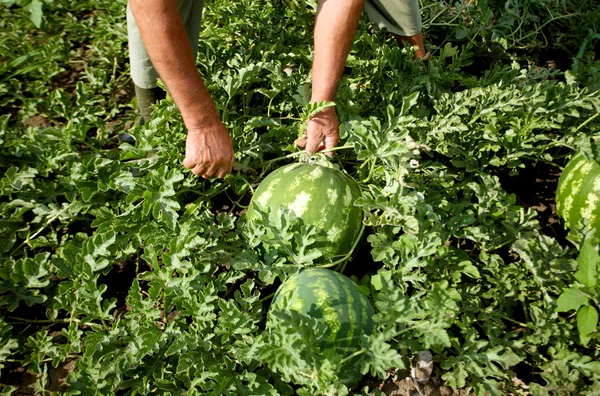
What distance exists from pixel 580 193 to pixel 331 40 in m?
1.38

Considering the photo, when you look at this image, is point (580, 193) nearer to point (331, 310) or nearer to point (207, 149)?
point (331, 310)

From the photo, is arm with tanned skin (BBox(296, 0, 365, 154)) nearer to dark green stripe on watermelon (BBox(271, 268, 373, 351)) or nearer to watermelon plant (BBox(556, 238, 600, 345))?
dark green stripe on watermelon (BBox(271, 268, 373, 351))

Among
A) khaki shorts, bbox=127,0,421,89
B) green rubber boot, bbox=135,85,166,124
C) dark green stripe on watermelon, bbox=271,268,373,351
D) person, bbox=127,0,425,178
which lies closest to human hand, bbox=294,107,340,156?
person, bbox=127,0,425,178

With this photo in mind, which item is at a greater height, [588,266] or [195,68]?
[195,68]

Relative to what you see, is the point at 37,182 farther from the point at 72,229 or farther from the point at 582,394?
the point at 582,394

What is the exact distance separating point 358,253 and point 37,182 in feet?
5.81

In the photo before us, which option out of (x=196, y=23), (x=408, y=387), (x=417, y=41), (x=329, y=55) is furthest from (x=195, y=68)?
(x=417, y=41)

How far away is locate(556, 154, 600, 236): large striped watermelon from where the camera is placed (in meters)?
2.34

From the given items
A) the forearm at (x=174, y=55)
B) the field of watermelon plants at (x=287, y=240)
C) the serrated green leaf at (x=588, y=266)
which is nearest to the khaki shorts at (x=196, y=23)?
the field of watermelon plants at (x=287, y=240)

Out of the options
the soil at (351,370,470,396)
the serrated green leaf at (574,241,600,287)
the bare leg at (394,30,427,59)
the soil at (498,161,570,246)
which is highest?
the bare leg at (394,30,427,59)

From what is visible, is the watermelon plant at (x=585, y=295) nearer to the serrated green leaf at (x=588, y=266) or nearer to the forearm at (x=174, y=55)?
the serrated green leaf at (x=588, y=266)

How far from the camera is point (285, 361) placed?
1710mm

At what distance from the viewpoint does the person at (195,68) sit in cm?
199

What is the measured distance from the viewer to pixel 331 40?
2.39 meters
